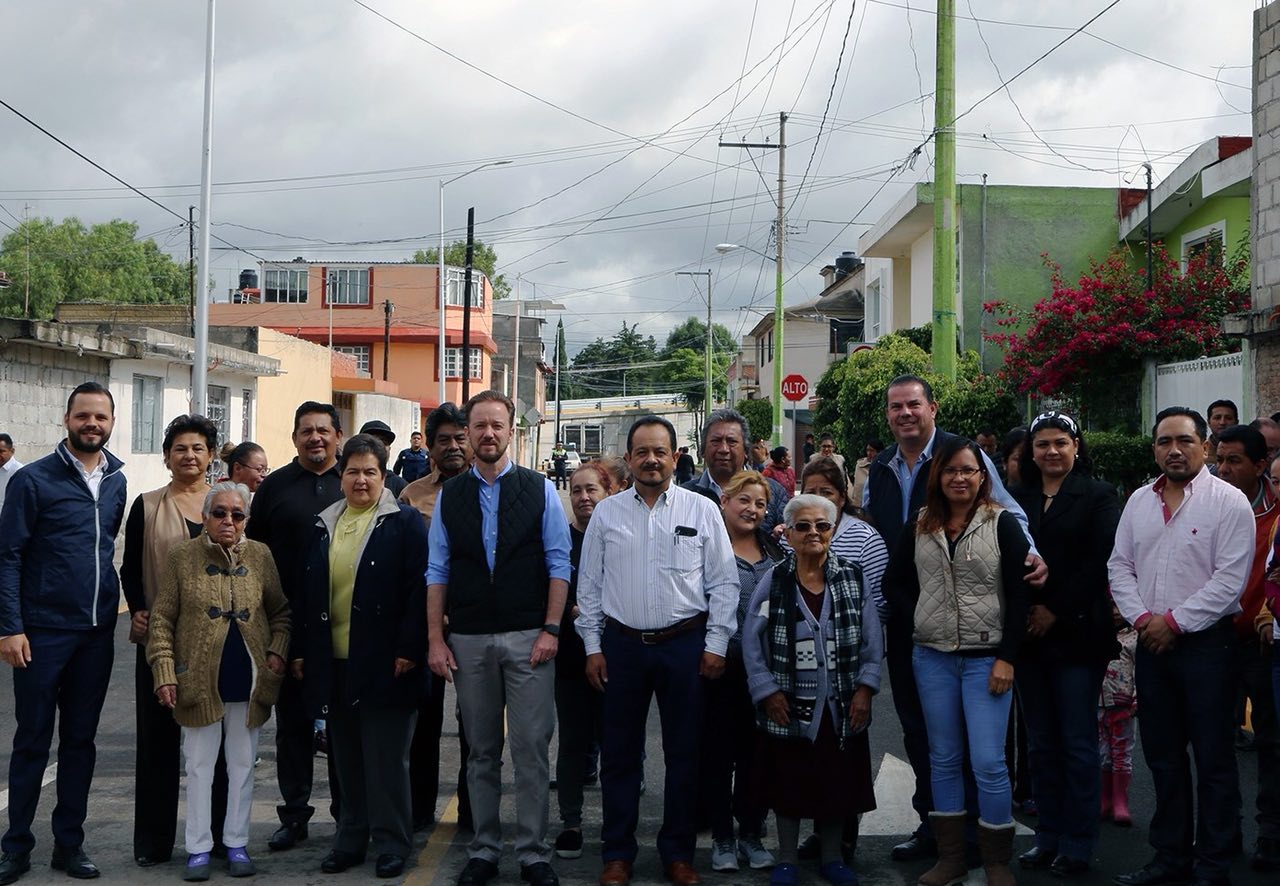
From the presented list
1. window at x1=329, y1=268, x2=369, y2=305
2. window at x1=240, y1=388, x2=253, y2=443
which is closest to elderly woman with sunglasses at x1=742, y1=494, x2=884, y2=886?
window at x1=240, y1=388, x2=253, y2=443

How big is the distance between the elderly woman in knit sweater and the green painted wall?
23.3 meters

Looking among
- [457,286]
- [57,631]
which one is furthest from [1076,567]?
[457,286]

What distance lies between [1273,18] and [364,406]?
31.9m

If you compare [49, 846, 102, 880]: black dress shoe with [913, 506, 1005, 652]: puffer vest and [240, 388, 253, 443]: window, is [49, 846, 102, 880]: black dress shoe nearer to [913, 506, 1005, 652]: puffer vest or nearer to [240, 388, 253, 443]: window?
[913, 506, 1005, 652]: puffer vest

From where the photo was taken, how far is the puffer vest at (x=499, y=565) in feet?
19.5

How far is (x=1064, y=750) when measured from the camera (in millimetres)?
5859

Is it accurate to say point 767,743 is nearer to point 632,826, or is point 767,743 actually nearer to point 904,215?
point 632,826

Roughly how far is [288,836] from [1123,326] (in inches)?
569

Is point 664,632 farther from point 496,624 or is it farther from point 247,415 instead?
point 247,415

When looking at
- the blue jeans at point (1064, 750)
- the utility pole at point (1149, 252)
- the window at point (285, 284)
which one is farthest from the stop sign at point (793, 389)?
the window at point (285, 284)

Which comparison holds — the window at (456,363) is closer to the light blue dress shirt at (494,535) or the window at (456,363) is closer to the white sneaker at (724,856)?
the light blue dress shirt at (494,535)

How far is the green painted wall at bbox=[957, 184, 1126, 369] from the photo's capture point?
2744 centimetres

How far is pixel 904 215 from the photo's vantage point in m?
30.1

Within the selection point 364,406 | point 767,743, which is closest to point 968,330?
point 364,406
